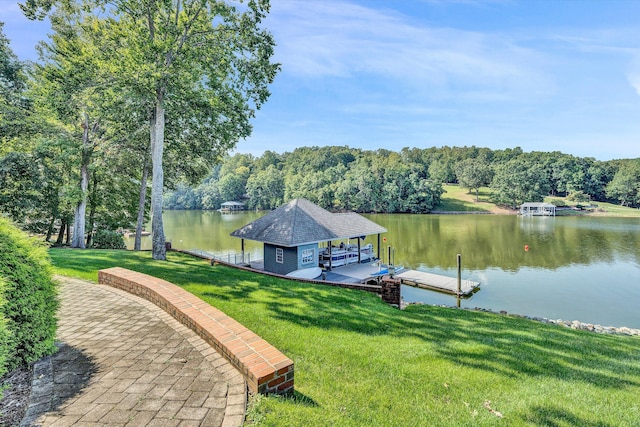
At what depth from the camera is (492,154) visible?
114438mm

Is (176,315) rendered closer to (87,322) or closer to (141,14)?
(87,322)

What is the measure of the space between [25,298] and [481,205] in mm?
85342

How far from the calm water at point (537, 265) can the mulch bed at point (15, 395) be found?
1522cm

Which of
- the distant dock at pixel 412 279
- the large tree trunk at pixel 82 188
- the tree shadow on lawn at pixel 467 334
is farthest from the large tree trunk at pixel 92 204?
the tree shadow on lawn at pixel 467 334

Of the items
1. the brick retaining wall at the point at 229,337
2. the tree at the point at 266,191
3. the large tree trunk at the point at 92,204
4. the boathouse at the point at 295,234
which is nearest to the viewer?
the brick retaining wall at the point at 229,337

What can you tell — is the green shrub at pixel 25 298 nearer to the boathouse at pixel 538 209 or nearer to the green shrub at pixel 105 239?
the green shrub at pixel 105 239

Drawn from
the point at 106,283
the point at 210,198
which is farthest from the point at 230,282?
the point at 210,198

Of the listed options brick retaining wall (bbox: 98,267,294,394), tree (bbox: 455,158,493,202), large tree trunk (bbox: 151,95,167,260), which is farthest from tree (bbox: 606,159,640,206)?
brick retaining wall (bbox: 98,267,294,394)

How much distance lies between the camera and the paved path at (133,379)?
277 centimetres

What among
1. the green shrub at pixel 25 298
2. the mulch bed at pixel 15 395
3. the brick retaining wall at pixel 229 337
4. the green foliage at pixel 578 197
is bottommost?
the mulch bed at pixel 15 395

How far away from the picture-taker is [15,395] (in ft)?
10.1

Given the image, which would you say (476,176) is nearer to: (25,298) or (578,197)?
(578,197)

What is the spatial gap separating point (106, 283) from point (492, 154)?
130 meters

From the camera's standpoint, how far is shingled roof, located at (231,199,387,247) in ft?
53.7
